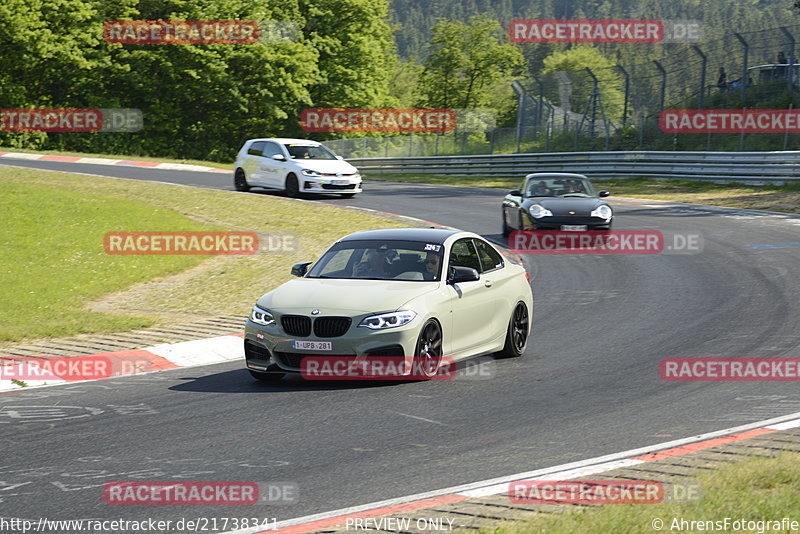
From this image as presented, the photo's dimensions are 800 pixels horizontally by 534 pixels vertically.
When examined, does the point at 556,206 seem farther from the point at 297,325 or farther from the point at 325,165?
the point at 297,325

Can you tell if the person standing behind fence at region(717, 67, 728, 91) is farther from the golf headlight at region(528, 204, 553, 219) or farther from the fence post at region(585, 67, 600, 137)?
the golf headlight at region(528, 204, 553, 219)

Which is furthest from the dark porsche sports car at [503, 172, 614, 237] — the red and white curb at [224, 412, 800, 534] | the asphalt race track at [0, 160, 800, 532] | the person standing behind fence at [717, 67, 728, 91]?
Result: the person standing behind fence at [717, 67, 728, 91]

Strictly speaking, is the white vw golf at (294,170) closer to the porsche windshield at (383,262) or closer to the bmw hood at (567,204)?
the bmw hood at (567,204)

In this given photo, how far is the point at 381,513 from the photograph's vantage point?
18.9 ft

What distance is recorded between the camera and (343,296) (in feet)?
31.7

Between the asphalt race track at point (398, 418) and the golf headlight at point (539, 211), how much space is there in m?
6.52

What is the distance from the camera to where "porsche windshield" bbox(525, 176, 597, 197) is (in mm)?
21730

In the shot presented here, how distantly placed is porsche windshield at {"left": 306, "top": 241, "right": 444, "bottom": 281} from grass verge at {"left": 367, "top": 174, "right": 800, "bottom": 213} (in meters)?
19.0

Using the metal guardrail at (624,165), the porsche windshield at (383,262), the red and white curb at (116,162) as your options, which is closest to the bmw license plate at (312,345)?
the porsche windshield at (383,262)

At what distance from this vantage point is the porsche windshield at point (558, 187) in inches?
855

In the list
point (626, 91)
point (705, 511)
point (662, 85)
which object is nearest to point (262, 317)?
point (705, 511)

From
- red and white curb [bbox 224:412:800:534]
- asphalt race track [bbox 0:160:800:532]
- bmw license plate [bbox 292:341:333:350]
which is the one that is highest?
bmw license plate [bbox 292:341:333:350]

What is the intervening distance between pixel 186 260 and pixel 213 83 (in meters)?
A: 48.2

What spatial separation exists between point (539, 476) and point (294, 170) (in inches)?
911
